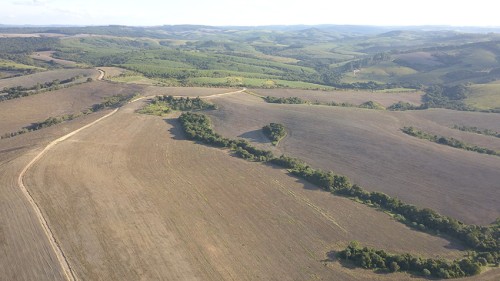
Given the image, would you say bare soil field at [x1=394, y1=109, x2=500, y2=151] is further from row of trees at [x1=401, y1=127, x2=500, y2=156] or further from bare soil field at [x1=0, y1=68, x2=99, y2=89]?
bare soil field at [x1=0, y1=68, x2=99, y2=89]

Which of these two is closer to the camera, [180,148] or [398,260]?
[398,260]

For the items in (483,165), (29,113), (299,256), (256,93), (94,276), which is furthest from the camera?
(256,93)

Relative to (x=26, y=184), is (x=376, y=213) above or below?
below

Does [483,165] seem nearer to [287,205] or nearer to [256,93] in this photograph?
[287,205]

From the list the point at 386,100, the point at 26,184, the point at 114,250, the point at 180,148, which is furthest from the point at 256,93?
the point at 114,250

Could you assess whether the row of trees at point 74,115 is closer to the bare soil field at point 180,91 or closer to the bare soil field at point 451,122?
the bare soil field at point 180,91

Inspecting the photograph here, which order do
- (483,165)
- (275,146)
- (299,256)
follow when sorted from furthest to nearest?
1. (275,146)
2. (483,165)
3. (299,256)
